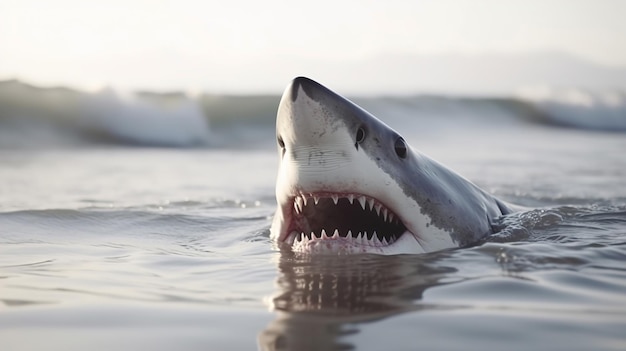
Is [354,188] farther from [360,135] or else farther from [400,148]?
[400,148]

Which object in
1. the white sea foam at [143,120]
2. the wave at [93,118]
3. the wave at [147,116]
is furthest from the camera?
the white sea foam at [143,120]

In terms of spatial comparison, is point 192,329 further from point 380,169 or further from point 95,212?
point 95,212

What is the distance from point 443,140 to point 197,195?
11456mm

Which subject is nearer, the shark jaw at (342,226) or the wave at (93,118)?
the shark jaw at (342,226)

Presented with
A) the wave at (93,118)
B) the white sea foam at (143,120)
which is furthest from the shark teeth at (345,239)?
the white sea foam at (143,120)

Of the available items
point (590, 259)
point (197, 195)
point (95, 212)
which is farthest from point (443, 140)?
point (590, 259)

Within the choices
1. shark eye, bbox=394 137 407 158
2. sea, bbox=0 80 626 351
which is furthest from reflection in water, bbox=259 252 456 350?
shark eye, bbox=394 137 407 158

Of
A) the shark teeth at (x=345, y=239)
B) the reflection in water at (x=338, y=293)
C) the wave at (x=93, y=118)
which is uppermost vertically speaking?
the wave at (x=93, y=118)

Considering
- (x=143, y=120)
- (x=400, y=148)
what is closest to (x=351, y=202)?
(x=400, y=148)

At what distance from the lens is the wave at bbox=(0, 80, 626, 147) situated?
15.7 metres

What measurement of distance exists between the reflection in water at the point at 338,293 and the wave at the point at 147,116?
12.0 m

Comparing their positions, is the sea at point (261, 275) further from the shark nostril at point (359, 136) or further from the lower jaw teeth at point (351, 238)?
the shark nostril at point (359, 136)

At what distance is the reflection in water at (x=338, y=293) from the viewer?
86.2 inches

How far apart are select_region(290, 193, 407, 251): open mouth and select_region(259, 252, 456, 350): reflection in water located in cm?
10
